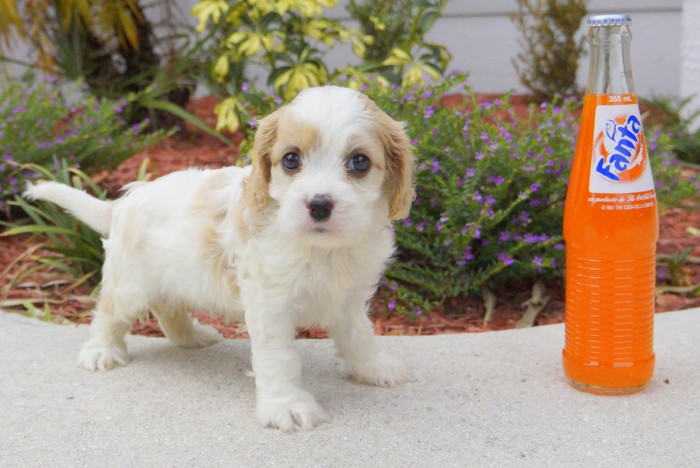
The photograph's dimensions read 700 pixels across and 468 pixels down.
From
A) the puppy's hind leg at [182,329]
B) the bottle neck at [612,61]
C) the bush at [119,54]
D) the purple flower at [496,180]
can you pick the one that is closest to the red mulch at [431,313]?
the puppy's hind leg at [182,329]

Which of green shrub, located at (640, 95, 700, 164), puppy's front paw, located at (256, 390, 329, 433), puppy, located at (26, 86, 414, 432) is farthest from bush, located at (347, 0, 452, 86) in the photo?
puppy's front paw, located at (256, 390, 329, 433)

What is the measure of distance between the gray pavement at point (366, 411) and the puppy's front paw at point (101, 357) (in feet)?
0.20

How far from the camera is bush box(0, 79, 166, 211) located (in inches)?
239

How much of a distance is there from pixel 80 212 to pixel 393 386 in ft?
5.96

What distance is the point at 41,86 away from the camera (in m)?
6.95

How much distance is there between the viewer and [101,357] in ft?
12.8

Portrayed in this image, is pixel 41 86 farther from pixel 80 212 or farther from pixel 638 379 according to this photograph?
pixel 638 379

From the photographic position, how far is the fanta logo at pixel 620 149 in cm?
322

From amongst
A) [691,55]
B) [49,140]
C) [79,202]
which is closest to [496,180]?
[79,202]

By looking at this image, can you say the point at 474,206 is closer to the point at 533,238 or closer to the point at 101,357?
the point at 533,238

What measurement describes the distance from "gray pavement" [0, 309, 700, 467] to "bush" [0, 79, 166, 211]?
2.18 m

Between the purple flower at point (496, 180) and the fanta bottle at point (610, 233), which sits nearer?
the fanta bottle at point (610, 233)

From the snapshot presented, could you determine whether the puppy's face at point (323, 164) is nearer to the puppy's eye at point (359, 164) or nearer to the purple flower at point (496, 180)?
the puppy's eye at point (359, 164)

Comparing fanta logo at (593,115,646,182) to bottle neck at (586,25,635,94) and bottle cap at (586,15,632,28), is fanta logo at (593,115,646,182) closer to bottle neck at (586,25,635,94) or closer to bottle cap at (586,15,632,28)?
bottle neck at (586,25,635,94)
